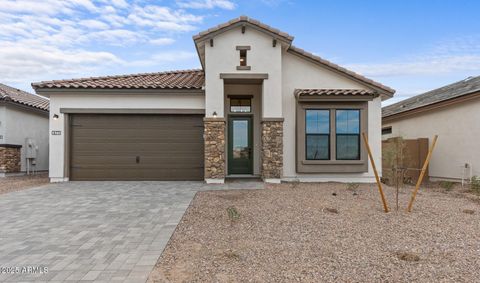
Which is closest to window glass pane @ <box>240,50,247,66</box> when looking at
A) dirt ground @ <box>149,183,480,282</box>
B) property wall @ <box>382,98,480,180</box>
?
dirt ground @ <box>149,183,480,282</box>

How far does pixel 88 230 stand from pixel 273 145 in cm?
652

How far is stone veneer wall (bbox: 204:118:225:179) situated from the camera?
382 inches

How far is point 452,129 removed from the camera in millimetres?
11805

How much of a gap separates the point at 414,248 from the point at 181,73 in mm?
11566

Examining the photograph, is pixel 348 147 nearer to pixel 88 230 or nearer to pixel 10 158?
pixel 88 230

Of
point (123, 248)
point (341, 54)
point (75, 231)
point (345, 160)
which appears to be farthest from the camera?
point (341, 54)

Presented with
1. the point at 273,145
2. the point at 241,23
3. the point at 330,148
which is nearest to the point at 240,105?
the point at 273,145

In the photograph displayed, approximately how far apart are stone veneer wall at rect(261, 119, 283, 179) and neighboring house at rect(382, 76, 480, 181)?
25.0 ft

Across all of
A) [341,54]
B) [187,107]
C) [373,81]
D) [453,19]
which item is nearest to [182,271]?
[187,107]

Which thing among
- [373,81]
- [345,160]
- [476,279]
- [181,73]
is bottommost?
[476,279]

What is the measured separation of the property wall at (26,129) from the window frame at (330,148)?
12.7m

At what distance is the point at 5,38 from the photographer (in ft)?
48.4

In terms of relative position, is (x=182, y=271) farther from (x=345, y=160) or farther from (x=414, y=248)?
(x=345, y=160)

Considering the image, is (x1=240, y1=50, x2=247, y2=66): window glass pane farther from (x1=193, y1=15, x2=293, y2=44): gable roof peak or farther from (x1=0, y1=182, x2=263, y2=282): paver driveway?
(x1=0, y1=182, x2=263, y2=282): paver driveway
